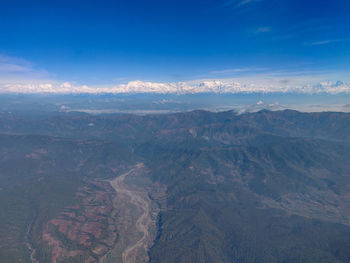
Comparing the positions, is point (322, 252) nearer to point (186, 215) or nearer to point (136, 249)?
point (186, 215)

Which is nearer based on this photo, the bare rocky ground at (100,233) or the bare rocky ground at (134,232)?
the bare rocky ground at (100,233)

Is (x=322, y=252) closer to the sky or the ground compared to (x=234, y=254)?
closer to the sky

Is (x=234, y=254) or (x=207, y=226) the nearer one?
(x=234, y=254)

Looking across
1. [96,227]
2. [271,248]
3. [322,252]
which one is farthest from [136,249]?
[322,252]

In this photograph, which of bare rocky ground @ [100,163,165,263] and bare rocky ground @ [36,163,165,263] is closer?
bare rocky ground @ [36,163,165,263]

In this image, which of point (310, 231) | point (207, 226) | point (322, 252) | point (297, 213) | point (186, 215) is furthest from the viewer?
point (297, 213)

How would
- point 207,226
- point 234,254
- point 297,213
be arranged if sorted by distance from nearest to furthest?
point 234,254
point 207,226
point 297,213

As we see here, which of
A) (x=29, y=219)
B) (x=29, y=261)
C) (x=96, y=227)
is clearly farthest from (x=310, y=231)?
(x=29, y=219)

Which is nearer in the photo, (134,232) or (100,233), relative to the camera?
(100,233)

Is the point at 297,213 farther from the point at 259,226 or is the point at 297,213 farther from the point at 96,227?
the point at 96,227

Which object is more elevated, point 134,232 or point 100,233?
point 100,233
